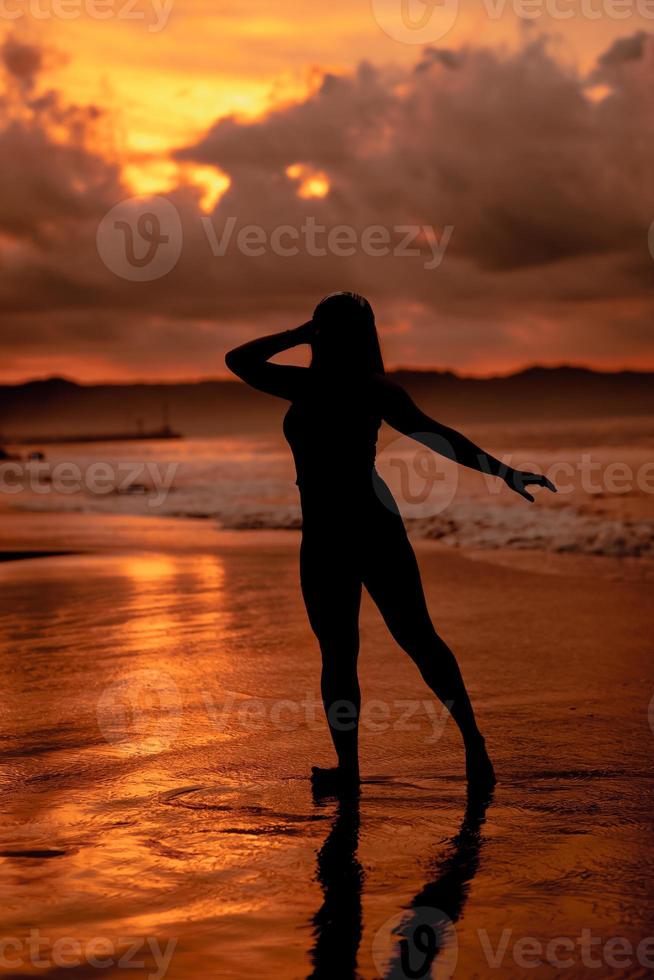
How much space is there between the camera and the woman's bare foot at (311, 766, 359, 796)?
3979mm

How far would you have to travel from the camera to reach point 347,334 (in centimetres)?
390

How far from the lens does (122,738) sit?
15.4 ft

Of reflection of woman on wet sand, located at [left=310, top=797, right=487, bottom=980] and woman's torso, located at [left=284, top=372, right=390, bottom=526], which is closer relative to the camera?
reflection of woman on wet sand, located at [left=310, top=797, right=487, bottom=980]

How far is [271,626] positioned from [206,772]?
3263mm

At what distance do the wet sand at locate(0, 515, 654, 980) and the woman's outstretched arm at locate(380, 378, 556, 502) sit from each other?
1203mm

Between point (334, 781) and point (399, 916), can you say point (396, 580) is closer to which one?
point (334, 781)

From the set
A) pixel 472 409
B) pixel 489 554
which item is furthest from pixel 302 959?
pixel 472 409

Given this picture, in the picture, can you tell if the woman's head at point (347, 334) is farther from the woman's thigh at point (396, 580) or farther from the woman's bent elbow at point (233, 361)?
the woman's thigh at point (396, 580)

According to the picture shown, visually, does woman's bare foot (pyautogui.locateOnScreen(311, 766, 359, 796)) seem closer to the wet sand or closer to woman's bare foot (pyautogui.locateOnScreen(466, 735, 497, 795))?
the wet sand

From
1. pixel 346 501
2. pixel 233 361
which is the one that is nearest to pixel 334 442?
pixel 346 501

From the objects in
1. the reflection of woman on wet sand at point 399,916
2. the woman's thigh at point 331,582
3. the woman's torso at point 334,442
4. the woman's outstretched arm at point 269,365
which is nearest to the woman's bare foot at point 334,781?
the reflection of woman on wet sand at point 399,916

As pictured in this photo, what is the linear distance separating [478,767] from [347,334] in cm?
175

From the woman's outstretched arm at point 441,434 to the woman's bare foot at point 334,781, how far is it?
129 centimetres

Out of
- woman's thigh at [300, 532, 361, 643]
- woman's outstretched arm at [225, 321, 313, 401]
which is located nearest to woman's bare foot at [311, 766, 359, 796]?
woman's thigh at [300, 532, 361, 643]
